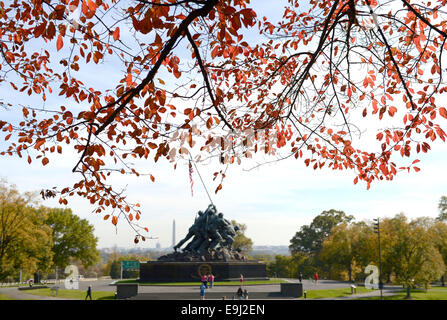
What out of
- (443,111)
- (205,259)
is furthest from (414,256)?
(443,111)

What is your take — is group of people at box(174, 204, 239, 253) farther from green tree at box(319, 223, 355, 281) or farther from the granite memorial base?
green tree at box(319, 223, 355, 281)

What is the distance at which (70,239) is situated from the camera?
45438mm

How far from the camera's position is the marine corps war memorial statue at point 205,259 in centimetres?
2798

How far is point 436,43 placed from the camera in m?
5.11

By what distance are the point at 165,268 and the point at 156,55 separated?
26.5 meters

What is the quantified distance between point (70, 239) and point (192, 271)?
81.3 feet

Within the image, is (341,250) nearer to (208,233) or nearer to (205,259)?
(208,233)

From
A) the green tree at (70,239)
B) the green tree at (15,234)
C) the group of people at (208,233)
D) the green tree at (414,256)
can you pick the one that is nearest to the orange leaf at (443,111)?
the green tree at (414,256)

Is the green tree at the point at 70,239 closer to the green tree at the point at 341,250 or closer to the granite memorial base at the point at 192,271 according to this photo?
the granite memorial base at the point at 192,271

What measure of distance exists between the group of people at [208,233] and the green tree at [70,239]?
816 inches

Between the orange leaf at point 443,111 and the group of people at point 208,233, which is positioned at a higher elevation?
the orange leaf at point 443,111

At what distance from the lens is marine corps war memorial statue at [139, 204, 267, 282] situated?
91.8ft

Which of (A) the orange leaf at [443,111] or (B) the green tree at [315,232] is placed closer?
(A) the orange leaf at [443,111]
